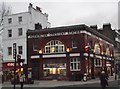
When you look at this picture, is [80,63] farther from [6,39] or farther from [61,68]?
[6,39]

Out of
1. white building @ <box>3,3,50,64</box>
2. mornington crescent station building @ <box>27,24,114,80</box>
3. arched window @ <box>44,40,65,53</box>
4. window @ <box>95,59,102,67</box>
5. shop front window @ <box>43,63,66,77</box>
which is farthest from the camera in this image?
window @ <box>95,59,102,67</box>

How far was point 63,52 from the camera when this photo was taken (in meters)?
44.8

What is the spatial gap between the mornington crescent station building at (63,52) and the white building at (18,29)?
4.38 ft

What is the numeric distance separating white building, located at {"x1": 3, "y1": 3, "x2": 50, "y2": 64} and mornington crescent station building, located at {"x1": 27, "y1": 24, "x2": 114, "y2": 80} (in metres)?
1.33

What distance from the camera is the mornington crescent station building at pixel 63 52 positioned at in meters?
43.6

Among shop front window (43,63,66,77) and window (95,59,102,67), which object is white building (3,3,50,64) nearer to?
shop front window (43,63,66,77)

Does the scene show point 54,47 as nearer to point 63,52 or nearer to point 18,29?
point 63,52

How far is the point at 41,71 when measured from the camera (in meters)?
46.6

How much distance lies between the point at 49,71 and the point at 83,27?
904 cm

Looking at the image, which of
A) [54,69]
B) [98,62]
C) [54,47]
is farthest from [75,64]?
[98,62]

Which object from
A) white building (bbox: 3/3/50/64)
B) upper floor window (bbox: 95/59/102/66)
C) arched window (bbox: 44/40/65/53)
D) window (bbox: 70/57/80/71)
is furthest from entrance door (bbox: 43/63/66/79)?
upper floor window (bbox: 95/59/102/66)

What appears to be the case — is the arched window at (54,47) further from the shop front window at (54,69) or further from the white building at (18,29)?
the white building at (18,29)

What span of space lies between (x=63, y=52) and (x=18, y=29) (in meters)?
10.0

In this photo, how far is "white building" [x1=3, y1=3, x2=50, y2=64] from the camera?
49.2 m
